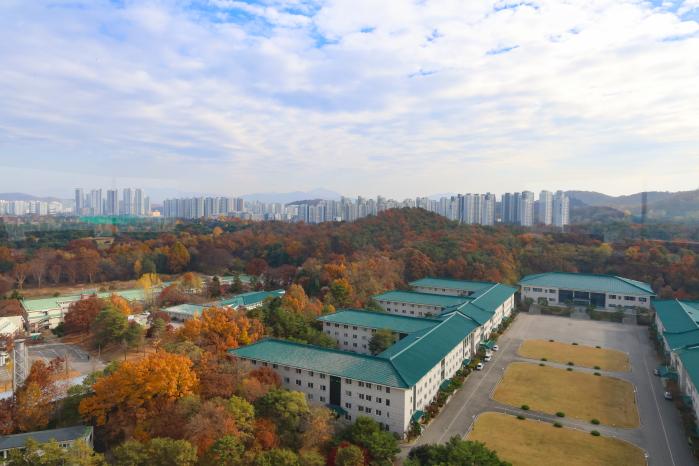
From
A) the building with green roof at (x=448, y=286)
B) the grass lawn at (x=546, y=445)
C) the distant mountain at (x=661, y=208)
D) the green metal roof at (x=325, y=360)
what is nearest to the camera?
the grass lawn at (x=546, y=445)

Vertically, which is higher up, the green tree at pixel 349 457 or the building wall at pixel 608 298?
the building wall at pixel 608 298

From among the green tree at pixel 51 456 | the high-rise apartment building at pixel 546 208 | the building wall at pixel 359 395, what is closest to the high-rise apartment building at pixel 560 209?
the high-rise apartment building at pixel 546 208

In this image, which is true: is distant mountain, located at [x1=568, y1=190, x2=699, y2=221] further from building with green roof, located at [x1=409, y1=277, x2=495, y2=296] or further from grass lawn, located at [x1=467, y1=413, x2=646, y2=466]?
grass lawn, located at [x1=467, y1=413, x2=646, y2=466]

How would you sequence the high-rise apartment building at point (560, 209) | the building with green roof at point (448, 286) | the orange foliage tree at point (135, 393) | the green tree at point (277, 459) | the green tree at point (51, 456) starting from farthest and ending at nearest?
the high-rise apartment building at point (560, 209) → the building with green roof at point (448, 286) → the orange foliage tree at point (135, 393) → the green tree at point (277, 459) → the green tree at point (51, 456)

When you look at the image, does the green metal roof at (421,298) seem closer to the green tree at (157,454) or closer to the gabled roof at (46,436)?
the green tree at (157,454)

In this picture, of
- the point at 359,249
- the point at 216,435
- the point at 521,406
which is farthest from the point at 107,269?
the point at 521,406

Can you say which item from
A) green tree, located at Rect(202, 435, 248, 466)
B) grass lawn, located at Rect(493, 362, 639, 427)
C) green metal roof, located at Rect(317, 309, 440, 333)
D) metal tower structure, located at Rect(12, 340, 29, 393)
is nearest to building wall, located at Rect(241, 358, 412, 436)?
green tree, located at Rect(202, 435, 248, 466)

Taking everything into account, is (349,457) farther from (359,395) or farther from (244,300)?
(244,300)
